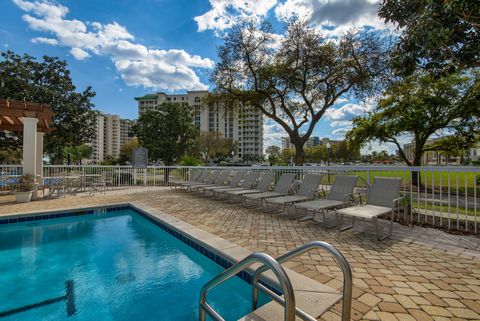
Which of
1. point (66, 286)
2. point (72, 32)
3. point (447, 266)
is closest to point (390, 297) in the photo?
point (447, 266)

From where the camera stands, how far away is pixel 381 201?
5.03 metres

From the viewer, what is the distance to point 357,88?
12.8 m

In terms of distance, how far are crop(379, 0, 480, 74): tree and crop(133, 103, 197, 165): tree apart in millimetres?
18408

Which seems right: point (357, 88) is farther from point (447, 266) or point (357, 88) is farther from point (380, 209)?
point (447, 266)

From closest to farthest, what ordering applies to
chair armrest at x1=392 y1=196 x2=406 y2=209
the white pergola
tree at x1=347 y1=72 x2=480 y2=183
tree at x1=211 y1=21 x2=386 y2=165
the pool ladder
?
the pool ladder, chair armrest at x1=392 y1=196 x2=406 y2=209, the white pergola, tree at x1=211 y1=21 x2=386 y2=165, tree at x1=347 y1=72 x2=480 y2=183

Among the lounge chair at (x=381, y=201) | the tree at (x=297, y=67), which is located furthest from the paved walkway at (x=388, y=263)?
the tree at (x=297, y=67)

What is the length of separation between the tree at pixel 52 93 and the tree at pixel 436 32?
20385 millimetres

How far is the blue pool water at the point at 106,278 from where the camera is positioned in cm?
309

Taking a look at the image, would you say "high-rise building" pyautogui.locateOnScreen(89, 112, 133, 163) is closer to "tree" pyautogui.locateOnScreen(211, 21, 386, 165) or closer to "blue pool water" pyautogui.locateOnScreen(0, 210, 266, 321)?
"tree" pyautogui.locateOnScreen(211, 21, 386, 165)

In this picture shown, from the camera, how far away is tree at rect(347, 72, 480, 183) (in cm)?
→ 1337

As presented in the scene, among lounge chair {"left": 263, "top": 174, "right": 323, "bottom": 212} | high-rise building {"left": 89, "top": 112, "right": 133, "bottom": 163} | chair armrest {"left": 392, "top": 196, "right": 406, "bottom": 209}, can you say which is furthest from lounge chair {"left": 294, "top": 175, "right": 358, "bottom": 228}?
high-rise building {"left": 89, "top": 112, "right": 133, "bottom": 163}

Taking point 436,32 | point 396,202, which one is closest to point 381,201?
point 396,202

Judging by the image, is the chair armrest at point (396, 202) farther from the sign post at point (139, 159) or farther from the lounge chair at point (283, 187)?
the sign post at point (139, 159)

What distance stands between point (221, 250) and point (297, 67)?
33.8 ft
